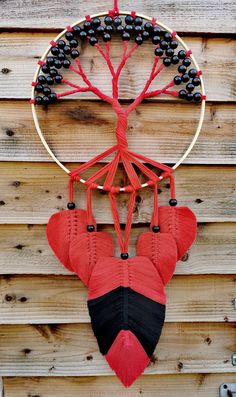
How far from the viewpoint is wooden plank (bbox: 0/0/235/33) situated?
3.98ft

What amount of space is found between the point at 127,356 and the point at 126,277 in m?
0.20

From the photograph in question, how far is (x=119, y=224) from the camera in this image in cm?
121

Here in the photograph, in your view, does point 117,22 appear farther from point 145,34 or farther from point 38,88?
point 38,88

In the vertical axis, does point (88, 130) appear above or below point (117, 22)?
below

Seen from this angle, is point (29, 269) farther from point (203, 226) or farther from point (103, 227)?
point (203, 226)

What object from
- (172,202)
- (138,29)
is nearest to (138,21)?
(138,29)

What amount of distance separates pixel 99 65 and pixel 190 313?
75 centimetres

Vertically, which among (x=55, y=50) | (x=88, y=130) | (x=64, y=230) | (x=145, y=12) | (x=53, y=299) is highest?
(x=145, y=12)

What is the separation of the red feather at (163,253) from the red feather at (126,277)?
0.02 meters

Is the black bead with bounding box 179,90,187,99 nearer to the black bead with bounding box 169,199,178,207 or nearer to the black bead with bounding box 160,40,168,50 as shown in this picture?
the black bead with bounding box 160,40,168,50

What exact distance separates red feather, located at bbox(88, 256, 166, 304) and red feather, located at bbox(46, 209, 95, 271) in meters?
0.09

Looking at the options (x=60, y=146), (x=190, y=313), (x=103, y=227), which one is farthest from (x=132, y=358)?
(x=60, y=146)

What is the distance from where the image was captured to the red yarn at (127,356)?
1152mm

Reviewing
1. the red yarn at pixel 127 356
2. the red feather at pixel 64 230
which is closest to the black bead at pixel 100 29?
the red feather at pixel 64 230
